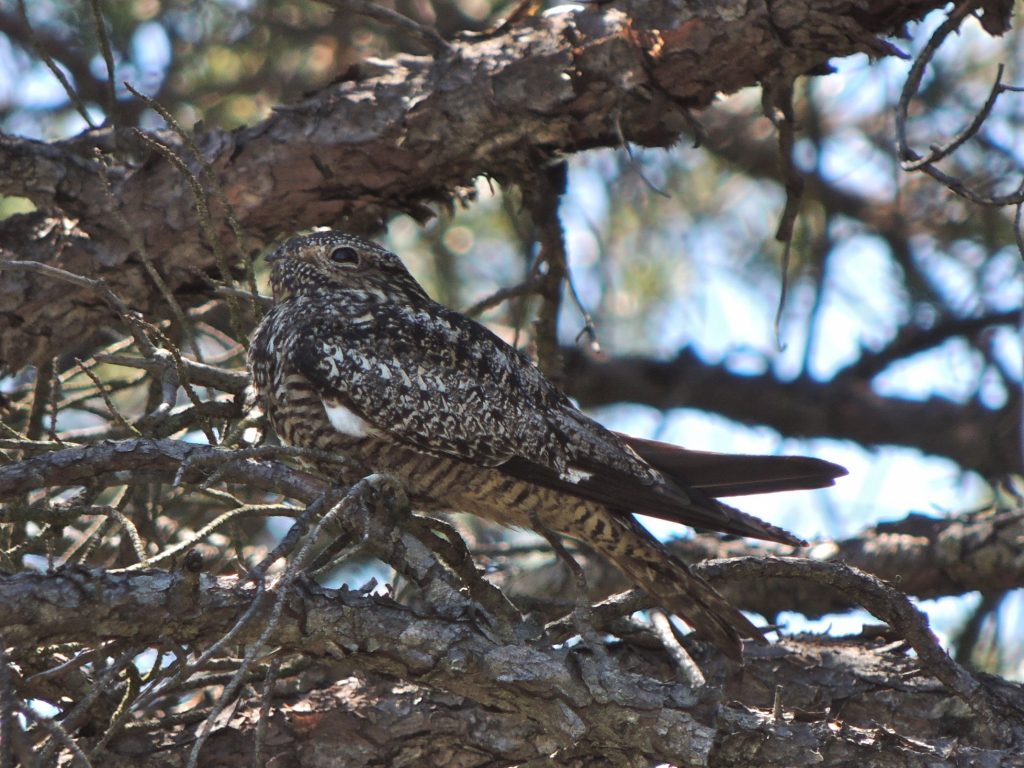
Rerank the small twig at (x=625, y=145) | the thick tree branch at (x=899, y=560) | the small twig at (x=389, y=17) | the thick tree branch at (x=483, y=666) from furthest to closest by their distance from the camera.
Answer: the thick tree branch at (x=899, y=560) < the small twig at (x=389, y=17) < the small twig at (x=625, y=145) < the thick tree branch at (x=483, y=666)

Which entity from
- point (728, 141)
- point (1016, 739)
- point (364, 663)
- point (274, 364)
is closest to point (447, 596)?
point (364, 663)

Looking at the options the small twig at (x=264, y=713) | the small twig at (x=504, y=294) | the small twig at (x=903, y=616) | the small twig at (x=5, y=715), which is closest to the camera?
the small twig at (x=5, y=715)

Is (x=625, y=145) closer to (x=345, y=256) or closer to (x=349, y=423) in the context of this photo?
(x=345, y=256)

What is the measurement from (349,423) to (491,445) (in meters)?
0.36

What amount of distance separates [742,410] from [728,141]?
1143 mm

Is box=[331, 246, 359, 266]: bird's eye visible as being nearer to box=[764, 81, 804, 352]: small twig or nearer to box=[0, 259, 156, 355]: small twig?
box=[0, 259, 156, 355]: small twig

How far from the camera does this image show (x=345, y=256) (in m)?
3.42

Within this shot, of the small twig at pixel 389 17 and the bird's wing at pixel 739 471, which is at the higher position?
the small twig at pixel 389 17

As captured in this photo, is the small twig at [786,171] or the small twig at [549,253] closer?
the small twig at [786,171]

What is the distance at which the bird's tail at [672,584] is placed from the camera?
2.79 m

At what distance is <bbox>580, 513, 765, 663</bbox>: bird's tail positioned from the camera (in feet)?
9.17

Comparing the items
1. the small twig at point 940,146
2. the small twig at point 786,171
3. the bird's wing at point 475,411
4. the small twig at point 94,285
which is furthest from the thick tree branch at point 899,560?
the small twig at point 94,285

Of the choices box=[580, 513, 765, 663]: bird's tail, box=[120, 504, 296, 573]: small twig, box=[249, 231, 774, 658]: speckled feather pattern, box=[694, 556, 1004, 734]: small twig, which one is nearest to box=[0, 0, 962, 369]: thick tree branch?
box=[249, 231, 774, 658]: speckled feather pattern

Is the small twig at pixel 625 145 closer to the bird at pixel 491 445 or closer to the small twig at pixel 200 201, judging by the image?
the bird at pixel 491 445
